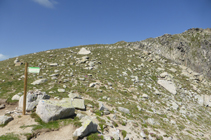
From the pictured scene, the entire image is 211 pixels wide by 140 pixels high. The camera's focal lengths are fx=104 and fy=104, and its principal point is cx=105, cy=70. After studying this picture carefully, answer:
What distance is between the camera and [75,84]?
21.8 metres

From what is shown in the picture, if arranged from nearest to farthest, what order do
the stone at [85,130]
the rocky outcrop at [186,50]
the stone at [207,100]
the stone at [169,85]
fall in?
the stone at [85,130], the stone at [207,100], the stone at [169,85], the rocky outcrop at [186,50]

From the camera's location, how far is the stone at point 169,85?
26.9 metres

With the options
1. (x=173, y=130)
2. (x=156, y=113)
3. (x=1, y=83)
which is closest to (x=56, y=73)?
(x=1, y=83)

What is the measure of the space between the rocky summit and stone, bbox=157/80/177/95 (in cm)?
25

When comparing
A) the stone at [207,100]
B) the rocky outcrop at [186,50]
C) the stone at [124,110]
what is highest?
the rocky outcrop at [186,50]

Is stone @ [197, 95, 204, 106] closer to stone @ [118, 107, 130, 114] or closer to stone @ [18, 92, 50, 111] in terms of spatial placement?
stone @ [118, 107, 130, 114]

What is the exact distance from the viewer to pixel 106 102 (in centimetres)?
1741

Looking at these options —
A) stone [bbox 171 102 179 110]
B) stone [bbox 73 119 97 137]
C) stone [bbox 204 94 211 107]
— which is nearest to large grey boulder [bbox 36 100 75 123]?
stone [bbox 73 119 97 137]

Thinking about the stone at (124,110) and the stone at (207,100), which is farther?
the stone at (207,100)

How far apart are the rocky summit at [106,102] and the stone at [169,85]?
25 centimetres

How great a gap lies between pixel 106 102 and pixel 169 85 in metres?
20.5

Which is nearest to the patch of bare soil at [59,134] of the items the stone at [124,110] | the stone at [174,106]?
the stone at [124,110]

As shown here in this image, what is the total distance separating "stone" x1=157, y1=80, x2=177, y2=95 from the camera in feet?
88.3

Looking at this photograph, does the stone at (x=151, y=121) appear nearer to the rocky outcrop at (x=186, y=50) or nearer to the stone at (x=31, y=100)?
the stone at (x=31, y=100)
